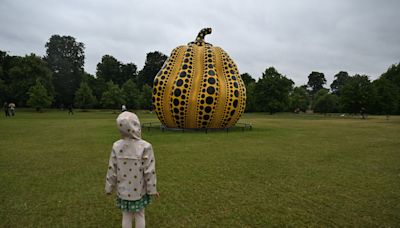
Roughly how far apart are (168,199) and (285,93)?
153 ft

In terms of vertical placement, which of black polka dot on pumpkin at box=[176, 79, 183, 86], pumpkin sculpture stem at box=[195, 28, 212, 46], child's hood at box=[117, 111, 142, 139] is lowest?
child's hood at box=[117, 111, 142, 139]

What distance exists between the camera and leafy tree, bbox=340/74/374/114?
41312 millimetres

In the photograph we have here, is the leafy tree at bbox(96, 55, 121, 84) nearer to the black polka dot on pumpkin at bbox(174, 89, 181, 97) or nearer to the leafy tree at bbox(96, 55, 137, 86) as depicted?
the leafy tree at bbox(96, 55, 137, 86)

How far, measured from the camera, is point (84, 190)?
5793 millimetres

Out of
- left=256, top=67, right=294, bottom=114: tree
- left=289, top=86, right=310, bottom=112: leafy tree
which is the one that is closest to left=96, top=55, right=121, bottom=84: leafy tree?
left=256, top=67, right=294, bottom=114: tree

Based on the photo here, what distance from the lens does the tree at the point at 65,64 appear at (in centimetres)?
5903

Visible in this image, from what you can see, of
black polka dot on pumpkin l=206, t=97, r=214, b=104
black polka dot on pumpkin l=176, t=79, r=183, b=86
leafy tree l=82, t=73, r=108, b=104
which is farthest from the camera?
leafy tree l=82, t=73, r=108, b=104

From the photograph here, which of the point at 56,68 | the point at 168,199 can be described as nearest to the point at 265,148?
the point at 168,199

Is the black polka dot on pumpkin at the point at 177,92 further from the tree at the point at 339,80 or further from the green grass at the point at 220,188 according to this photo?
the tree at the point at 339,80

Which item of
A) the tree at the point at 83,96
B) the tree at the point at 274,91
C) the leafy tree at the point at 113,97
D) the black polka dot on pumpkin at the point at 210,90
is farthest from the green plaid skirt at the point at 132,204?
the tree at the point at 83,96

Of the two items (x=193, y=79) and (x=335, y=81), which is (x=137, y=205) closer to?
(x=193, y=79)

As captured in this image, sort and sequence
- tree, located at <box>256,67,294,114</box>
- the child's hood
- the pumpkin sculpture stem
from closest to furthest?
1. the child's hood
2. the pumpkin sculpture stem
3. tree, located at <box>256,67,294,114</box>

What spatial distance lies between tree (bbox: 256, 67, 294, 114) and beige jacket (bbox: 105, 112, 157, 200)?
46.8 metres

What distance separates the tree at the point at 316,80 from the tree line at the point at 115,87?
47293 millimetres
